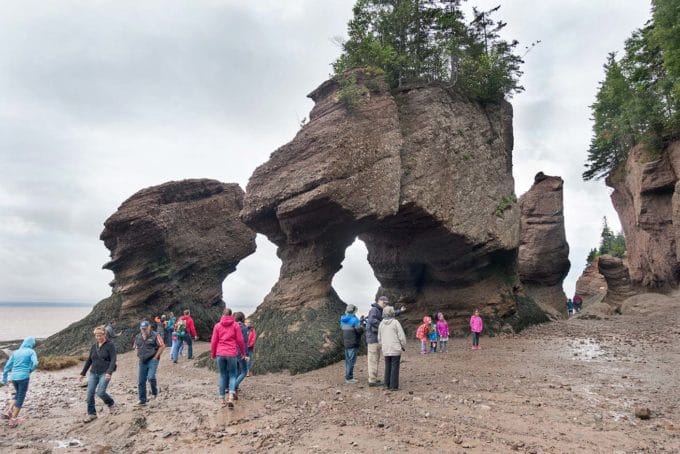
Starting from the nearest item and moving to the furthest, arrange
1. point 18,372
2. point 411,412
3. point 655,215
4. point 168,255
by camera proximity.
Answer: point 411,412 < point 18,372 < point 168,255 < point 655,215

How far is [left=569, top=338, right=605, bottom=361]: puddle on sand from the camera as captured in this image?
567 inches

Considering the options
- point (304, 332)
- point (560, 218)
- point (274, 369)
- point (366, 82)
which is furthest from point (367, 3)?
point (560, 218)

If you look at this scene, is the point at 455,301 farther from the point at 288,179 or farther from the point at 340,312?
the point at 288,179

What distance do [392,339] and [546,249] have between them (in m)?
32.7

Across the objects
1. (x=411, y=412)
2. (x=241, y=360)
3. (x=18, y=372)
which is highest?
(x=241, y=360)

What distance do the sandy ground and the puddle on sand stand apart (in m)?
0.16

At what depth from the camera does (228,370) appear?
9.90 metres

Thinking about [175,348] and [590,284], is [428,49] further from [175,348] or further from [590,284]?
[590,284]

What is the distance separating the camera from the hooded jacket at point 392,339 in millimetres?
10664

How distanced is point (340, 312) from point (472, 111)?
1293 centimetres

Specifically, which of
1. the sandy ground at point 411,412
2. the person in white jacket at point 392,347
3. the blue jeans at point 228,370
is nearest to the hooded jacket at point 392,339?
the person in white jacket at point 392,347

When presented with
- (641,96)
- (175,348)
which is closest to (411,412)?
(175,348)

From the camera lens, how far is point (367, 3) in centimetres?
2295

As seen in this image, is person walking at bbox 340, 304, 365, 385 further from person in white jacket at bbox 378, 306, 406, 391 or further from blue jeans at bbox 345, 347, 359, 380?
person in white jacket at bbox 378, 306, 406, 391
